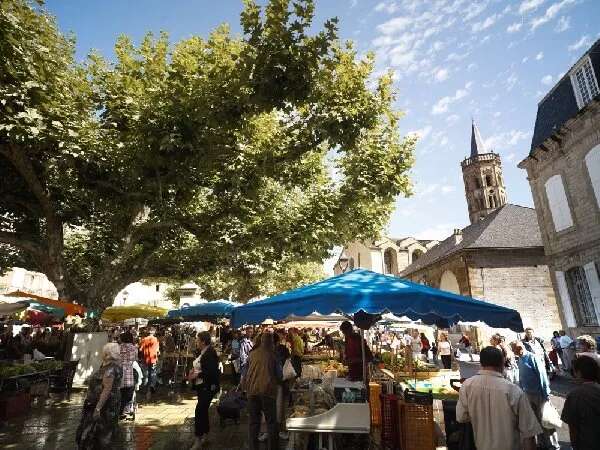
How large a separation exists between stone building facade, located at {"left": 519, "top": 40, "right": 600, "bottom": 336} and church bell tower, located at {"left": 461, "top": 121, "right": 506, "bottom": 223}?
33.0 metres

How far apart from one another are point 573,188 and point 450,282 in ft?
45.2

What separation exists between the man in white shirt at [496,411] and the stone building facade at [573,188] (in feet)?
47.8

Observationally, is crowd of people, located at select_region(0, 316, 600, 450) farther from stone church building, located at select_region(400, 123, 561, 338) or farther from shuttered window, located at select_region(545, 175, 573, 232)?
stone church building, located at select_region(400, 123, 561, 338)

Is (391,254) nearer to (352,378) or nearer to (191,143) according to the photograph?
(352,378)

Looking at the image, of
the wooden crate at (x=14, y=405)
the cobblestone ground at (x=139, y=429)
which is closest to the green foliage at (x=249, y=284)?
the cobblestone ground at (x=139, y=429)

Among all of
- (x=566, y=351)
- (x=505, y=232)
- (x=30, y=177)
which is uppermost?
(x=505, y=232)

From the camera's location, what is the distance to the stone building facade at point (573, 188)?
14555mm

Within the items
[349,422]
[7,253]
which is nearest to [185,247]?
[7,253]

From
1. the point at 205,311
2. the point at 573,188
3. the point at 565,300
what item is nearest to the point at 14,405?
the point at 205,311

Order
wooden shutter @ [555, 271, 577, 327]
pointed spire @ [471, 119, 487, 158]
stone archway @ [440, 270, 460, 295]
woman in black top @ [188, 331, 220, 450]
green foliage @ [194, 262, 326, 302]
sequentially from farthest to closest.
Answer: pointed spire @ [471, 119, 487, 158]
green foliage @ [194, 262, 326, 302]
stone archway @ [440, 270, 460, 295]
wooden shutter @ [555, 271, 577, 327]
woman in black top @ [188, 331, 220, 450]

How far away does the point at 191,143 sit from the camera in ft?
26.9

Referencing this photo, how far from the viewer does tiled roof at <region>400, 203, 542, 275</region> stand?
2502 centimetres

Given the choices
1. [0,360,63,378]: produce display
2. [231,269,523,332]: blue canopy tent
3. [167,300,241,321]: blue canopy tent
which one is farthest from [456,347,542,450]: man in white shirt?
[167,300,241,321]: blue canopy tent

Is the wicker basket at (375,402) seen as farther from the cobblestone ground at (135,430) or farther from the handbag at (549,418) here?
the handbag at (549,418)
